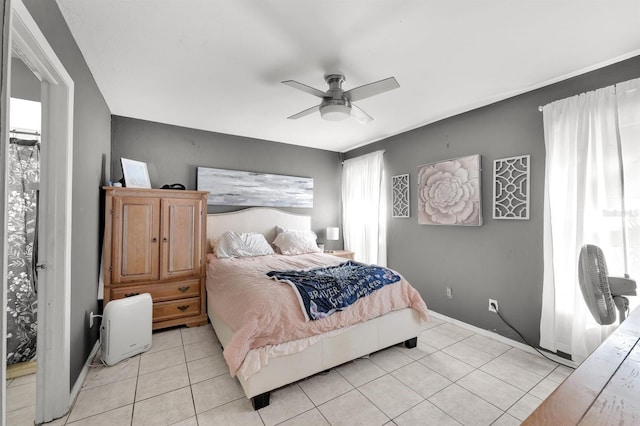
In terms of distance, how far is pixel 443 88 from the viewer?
2559 mm

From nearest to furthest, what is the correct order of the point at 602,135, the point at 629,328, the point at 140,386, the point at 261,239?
the point at 629,328
the point at 140,386
the point at 602,135
the point at 261,239

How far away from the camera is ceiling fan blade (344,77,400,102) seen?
6.28 feet

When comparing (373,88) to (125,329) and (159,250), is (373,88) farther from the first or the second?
(125,329)

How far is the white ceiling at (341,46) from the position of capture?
1597mm

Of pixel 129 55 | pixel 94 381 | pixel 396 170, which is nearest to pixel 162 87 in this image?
pixel 129 55

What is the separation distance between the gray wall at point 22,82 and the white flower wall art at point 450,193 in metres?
3.86

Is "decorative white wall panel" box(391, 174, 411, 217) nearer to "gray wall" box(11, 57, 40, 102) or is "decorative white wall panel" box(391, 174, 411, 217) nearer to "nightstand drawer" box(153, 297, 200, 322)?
"nightstand drawer" box(153, 297, 200, 322)

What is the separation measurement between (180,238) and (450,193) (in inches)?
126

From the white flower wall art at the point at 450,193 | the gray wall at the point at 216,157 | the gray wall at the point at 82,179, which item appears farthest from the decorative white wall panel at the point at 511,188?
the gray wall at the point at 82,179

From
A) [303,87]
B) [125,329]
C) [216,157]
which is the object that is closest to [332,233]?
[216,157]

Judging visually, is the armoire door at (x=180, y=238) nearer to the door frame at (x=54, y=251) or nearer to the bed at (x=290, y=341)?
the bed at (x=290, y=341)

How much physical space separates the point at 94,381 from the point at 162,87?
257 cm

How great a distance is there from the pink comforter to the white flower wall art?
1159 mm

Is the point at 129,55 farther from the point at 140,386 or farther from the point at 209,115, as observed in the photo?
the point at 140,386
